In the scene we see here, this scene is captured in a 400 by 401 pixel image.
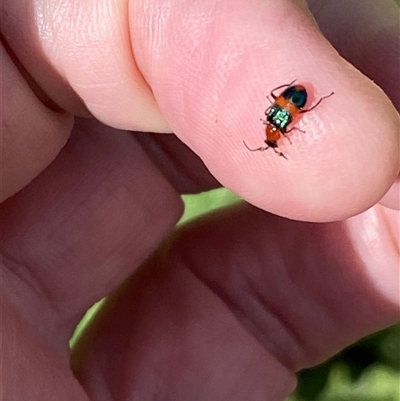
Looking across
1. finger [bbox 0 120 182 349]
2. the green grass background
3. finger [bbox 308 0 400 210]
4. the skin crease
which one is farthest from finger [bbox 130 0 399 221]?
the green grass background

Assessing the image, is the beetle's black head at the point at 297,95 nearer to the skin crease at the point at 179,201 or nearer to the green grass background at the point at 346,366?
the skin crease at the point at 179,201

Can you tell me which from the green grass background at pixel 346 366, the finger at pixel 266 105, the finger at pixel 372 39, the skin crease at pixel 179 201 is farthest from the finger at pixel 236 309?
the finger at pixel 266 105

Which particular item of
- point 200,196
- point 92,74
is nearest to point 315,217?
point 92,74

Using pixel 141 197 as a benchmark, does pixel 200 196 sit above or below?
below

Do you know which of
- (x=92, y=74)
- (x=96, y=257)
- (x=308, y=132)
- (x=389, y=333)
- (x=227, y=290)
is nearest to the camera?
(x=308, y=132)

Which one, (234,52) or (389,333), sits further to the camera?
(389,333)

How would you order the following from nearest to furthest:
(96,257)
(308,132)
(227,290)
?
(308,132)
(96,257)
(227,290)

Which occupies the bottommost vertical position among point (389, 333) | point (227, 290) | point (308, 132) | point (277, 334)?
point (389, 333)

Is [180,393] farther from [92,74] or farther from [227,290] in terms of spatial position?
[92,74]

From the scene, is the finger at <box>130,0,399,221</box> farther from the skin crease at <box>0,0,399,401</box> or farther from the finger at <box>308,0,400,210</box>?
the finger at <box>308,0,400,210</box>
